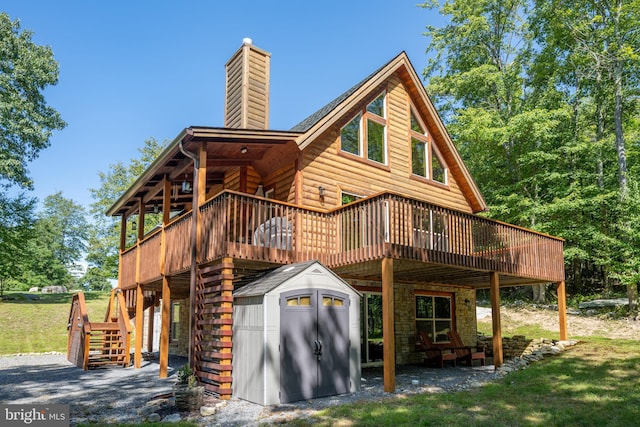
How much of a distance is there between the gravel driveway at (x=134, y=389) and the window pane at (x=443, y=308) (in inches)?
96.4

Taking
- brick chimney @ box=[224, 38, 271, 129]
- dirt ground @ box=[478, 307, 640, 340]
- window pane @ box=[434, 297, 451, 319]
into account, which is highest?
brick chimney @ box=[224, 38, 271, 129]

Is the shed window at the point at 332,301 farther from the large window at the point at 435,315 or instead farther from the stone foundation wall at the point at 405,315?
the large window at the point at 435,315

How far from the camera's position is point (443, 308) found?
50.7ft

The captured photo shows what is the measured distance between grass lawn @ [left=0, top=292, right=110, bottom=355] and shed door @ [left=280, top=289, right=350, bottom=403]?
1586cm

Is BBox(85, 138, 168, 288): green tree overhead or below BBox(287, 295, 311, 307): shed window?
overhead

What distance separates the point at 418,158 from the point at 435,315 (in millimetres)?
5091

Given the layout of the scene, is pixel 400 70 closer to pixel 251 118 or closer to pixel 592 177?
pixel 251 118

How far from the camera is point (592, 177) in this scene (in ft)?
76.5

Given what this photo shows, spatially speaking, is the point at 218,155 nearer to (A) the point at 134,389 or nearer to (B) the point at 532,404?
(A) the point at 134,389

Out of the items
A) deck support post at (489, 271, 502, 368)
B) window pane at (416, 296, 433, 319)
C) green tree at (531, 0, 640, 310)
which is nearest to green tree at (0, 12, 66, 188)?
window pane at (416, 296, 433, 319)

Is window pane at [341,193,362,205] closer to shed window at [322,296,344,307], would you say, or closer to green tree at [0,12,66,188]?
shed window at [322,296,344,307]

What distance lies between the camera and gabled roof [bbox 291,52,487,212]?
11.8 meters

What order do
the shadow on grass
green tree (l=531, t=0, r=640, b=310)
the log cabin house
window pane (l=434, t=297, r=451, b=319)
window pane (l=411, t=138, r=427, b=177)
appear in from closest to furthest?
the shadow on grass
the log cabin house
window pane (l=411, t=138, r=427, b=177)
window pane (l=434, t=297, r=451, b=319)
green tree (l=531, t=0, r=640, b=310)

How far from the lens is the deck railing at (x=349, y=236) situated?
9.34 m
